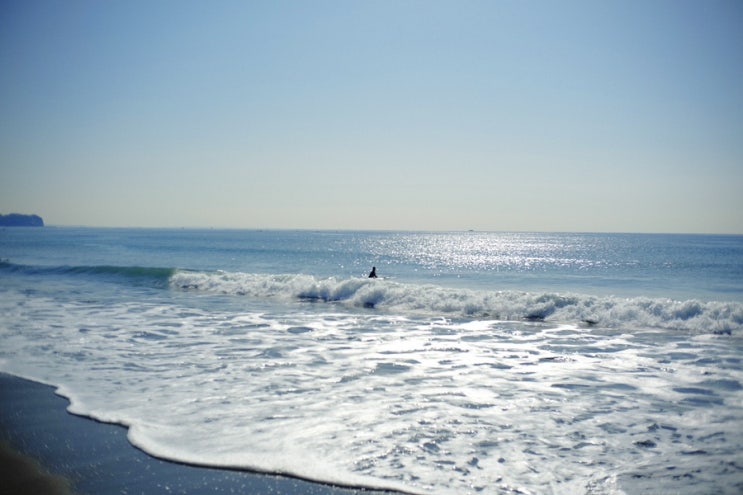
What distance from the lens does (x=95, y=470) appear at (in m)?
Result: 5.81

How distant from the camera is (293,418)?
762 centimetres

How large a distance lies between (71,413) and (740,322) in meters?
20.6

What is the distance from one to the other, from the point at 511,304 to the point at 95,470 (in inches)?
717

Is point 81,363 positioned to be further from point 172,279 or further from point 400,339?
point 172,279

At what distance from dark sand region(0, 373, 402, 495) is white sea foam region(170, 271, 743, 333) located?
15.7 meters

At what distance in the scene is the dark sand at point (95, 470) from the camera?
212 inches

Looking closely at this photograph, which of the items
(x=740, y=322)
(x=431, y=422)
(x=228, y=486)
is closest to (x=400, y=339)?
(x=431, y=422)

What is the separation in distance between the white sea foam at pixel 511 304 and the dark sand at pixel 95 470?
51.6ft

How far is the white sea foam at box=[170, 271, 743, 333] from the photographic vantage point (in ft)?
58.7

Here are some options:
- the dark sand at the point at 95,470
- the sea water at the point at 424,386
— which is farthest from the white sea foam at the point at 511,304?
the dark sand at the point at 95,470

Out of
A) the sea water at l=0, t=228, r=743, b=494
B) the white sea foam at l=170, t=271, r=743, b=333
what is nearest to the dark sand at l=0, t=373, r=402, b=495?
the sea water at l=0, t=228, r=743, b=494

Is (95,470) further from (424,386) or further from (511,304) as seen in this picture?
(511,304)

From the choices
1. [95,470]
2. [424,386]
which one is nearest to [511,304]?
[424,386]

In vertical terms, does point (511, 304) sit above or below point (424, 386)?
above
